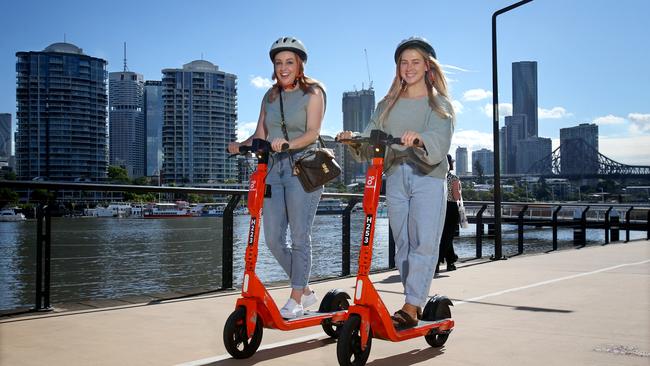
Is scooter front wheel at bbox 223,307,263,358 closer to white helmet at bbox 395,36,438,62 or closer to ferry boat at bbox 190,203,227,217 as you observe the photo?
white helmet at bbox 395,36,438,62

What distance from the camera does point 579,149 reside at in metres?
138

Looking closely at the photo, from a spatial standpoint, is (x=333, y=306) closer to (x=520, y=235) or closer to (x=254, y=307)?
(x=254, y=307)

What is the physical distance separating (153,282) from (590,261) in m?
6.24

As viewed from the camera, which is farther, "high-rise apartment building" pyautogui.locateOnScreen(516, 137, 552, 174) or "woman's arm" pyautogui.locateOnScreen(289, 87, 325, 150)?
"high-rise apartment building" pyautogui.locateOnScreen(516, 137, 552, 174)

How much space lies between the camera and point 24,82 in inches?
4673

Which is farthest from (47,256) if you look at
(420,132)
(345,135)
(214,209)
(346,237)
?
(346,237)

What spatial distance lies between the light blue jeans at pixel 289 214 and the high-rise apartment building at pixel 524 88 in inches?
7019

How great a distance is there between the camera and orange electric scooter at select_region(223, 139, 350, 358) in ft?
11.3

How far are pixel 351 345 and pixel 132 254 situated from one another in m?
3.69

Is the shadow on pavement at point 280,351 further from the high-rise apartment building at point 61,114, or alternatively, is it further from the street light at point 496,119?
the high-rise apartment building at point 61,114

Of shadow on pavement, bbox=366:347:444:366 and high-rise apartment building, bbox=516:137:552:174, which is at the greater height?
high-rise apartment building, bbox=516:137:552:174

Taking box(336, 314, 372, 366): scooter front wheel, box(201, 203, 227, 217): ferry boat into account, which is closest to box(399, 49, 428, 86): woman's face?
box(336, 314, 372, 366): scooter front wheel

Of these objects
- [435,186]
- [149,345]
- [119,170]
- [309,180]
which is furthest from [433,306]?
[119,170]

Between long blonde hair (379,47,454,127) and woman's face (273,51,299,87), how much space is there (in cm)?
64
